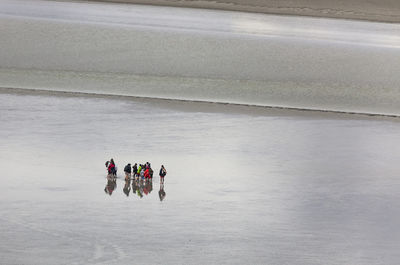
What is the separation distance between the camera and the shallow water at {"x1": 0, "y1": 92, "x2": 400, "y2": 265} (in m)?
11.3

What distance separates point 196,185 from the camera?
1341 cm

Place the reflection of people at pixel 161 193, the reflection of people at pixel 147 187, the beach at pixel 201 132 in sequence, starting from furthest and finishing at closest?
the reflection of people at pixel 147 187 → the reflection of people at pixel 161 193 → the beach at pixel 201 132

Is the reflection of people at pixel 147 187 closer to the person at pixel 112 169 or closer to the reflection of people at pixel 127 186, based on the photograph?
the reflection of people at pixel 127 186

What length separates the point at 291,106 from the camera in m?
18.3

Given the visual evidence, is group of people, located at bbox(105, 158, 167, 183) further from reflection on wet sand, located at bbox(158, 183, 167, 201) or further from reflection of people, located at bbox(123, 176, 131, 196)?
reflection on wet sand, located at bbox(158, 183, 167, 201)

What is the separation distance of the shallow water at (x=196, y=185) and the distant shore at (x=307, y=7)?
27.3ft

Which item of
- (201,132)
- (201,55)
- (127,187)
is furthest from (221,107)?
(127,187)

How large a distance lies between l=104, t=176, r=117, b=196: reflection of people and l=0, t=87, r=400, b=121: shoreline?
425cm

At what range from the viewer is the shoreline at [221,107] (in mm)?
17766

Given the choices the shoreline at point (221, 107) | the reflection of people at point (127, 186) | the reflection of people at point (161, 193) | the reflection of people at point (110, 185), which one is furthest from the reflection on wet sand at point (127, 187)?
the shoreline at point (221, 107)

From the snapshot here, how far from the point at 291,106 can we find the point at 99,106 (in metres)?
3.06

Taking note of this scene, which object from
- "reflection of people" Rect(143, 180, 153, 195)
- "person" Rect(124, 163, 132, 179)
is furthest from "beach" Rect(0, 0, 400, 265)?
"person" Rect(124, 163, 132, 179)

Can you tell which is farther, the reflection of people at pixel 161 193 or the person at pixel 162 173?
the person at pixel 162 173

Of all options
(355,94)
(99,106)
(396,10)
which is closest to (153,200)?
(99,106)
